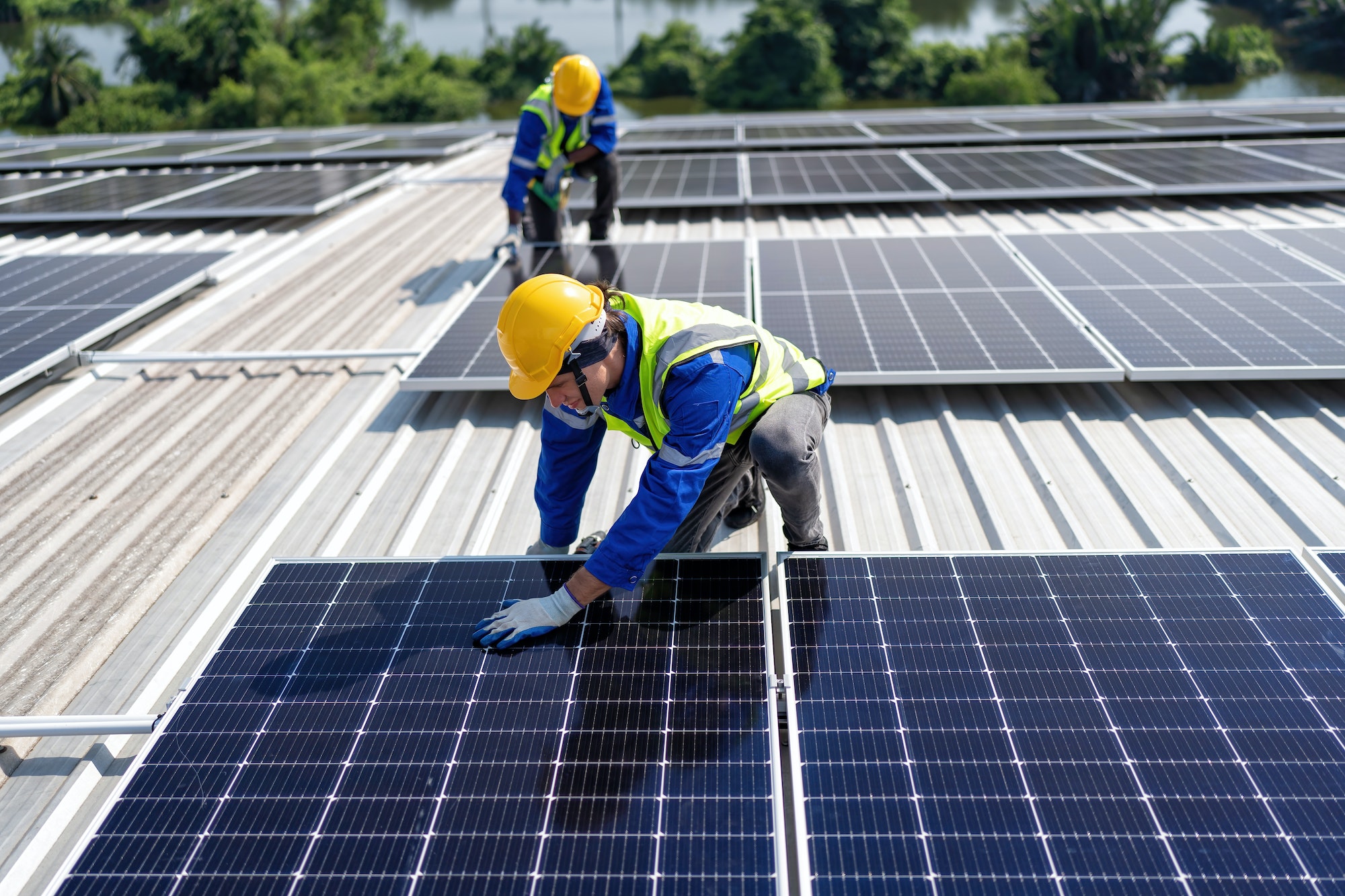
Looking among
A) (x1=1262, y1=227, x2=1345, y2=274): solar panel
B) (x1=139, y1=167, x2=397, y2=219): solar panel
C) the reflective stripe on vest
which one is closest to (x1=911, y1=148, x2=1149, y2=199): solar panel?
(x1=1262, y1=227, x2=1345, y2=274): solar panel

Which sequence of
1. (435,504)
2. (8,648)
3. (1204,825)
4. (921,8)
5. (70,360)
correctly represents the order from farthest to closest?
1. (921,8)
2. (70,360)
3. (435,504)
4. (8,648)
5. (1204,825)

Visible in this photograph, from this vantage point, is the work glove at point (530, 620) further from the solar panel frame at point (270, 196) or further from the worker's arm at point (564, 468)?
the solar panel frame at point (270, 196)

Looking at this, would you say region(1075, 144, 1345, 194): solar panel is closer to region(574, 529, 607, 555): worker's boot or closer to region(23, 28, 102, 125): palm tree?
region(574, 529, 607, 555): worker's boot

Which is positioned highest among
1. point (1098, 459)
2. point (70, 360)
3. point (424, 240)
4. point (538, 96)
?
point (538, 96)

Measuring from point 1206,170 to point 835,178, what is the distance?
5.32 m

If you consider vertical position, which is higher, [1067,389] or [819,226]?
[819,226]

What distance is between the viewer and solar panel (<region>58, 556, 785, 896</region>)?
3.05 metres

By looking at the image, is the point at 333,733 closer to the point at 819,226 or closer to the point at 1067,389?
the point at 1067,389

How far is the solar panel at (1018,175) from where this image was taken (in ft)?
37.1

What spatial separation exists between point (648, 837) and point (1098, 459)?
14.4 ft

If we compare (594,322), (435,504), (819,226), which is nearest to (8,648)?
(435,504)

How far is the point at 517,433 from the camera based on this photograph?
661cm

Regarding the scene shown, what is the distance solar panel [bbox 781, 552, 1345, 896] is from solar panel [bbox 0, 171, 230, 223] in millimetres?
12541

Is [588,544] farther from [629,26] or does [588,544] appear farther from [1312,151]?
[629,26]
